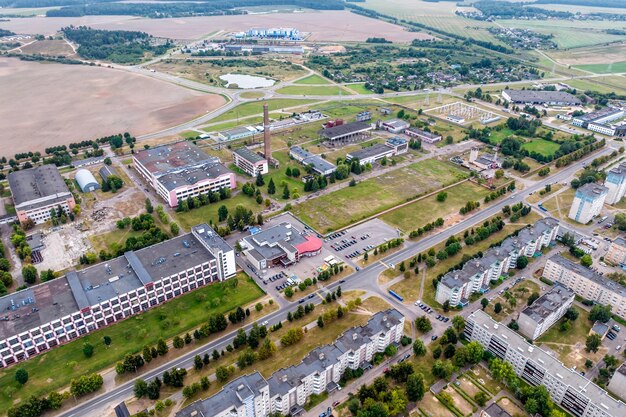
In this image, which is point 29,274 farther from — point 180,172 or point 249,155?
point 249,155

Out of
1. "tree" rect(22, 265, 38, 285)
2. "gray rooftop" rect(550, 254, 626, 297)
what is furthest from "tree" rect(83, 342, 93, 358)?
"gray rooftop" rect(550, 254, 626, 297)

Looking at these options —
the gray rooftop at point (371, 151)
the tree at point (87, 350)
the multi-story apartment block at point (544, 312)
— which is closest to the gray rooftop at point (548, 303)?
the multi-story apartment block at point (544, 312)

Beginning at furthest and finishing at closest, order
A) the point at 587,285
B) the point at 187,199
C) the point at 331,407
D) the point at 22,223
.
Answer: the point at 187,199 → the point at 22,223 → the point at 587,285 → the point at 331,407

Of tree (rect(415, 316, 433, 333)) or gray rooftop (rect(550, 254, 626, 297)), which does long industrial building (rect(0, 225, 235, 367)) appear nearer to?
tree (rect(415, 316, 433, 333))

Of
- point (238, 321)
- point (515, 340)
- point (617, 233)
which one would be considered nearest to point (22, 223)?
point (238, 321)

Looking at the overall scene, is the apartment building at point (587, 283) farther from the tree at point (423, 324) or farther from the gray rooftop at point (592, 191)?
the tree at point (423, 324)

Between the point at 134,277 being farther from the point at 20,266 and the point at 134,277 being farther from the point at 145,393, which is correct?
the point at 20,266

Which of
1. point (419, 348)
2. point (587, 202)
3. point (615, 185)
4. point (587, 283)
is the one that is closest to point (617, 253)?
point (587, 202)
